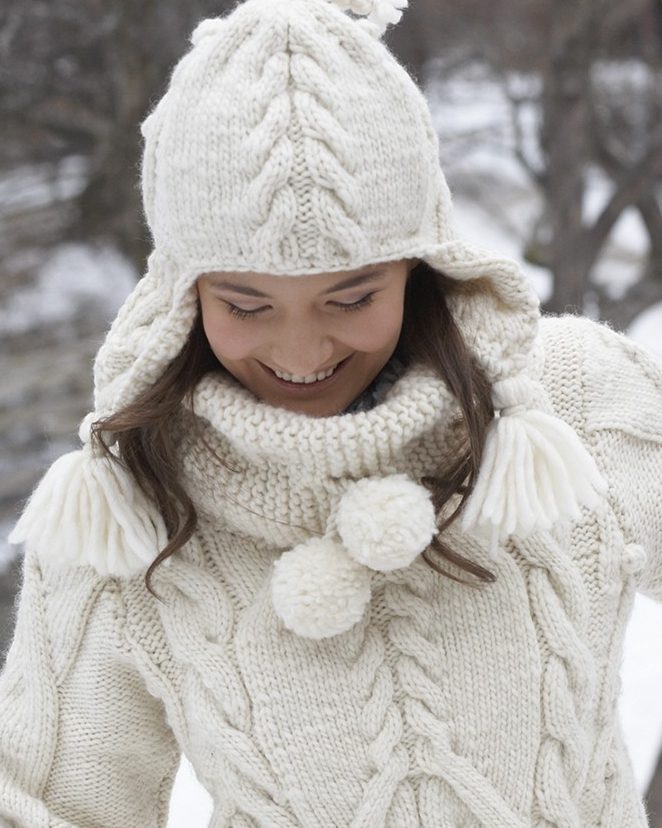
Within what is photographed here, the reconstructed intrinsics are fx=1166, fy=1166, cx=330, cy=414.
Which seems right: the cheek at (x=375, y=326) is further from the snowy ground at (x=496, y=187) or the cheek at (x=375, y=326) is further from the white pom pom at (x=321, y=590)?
the snowy ground at (x=496, y=187)

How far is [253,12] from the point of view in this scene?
2.66ft

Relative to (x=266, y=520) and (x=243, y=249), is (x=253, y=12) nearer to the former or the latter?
(x=243, y=249)

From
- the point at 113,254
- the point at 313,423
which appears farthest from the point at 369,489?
the point at 113,254

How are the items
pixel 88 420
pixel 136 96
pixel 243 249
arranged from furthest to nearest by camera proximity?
pixel 136 96
pixel 88 420
pixel 243 249

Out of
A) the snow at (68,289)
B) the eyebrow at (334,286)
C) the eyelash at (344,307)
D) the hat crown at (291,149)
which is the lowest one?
the snow at (68,289)

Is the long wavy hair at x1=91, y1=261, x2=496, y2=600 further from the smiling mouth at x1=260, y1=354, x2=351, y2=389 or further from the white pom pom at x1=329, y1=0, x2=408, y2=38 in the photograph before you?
the white pom pom at x1=329, y1=0, x2=408, y2=38

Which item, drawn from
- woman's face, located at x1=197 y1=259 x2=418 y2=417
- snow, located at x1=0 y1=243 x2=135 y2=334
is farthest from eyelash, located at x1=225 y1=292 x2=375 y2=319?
snow, located at x1=0 y1=243 x2=135 y2=334

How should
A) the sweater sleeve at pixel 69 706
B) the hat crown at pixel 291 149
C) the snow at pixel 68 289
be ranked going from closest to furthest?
the hat crown at pixel 291 149, the sweater sleeve at pixel 69 706, the snow at pixel 68 289

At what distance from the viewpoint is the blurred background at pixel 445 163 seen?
3301 millimetres

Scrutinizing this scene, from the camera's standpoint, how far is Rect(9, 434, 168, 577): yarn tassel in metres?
0.88

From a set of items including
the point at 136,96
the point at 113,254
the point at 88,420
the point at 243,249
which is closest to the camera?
the point at 243,249

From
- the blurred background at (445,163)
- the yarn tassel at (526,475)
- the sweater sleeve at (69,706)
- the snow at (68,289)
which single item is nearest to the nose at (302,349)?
the yarn tassel at (526,475)

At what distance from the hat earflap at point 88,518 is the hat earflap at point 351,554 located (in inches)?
4.5

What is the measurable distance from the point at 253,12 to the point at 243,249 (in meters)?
0.17
